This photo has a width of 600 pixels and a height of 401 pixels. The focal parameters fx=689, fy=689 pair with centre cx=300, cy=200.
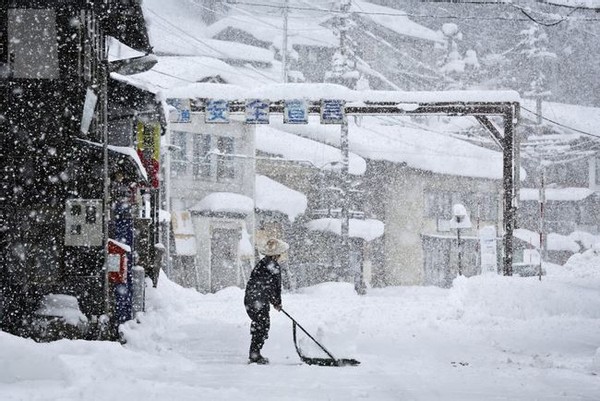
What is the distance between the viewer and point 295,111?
72.5 ft

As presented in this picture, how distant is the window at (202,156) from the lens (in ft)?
105

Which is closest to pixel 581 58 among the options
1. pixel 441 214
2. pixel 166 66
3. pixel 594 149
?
pixel 594 149

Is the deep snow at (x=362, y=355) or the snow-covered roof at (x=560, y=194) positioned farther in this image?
the snow-covered roof at (x=560, y=194)

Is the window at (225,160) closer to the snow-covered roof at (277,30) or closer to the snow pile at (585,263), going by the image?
the snow pile at (585,263)

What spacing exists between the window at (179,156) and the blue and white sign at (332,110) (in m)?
10.9

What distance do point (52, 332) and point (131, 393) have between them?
4322mm

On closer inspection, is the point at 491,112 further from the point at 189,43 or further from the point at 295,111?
the point at 189,43

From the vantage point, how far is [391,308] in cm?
1984

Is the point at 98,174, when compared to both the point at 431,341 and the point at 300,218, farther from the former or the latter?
the point at 300,218

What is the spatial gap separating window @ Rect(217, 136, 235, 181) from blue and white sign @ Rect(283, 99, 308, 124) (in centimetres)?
1101

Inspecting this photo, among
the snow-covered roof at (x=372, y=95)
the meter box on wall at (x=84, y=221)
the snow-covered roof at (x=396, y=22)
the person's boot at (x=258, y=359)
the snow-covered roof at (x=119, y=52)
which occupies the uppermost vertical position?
the snow-covered roof at (x=396, y=22)

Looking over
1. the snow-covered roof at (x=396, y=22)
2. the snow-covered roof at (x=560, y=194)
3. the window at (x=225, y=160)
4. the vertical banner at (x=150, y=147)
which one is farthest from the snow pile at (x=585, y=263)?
the snow-covered roof at (x=396, y=22)

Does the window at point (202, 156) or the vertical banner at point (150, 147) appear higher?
the vertical banner at point (150, 147)

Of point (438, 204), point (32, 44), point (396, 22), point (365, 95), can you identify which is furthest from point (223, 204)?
point (396, 22)
